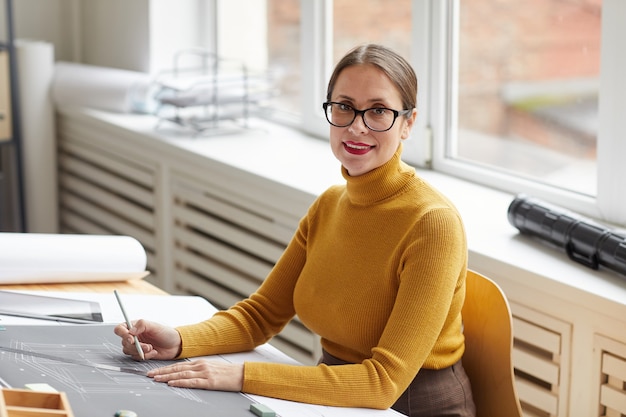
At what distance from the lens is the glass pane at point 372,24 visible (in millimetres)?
2668

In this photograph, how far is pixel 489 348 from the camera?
63.1 inches

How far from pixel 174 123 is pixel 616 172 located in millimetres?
1646

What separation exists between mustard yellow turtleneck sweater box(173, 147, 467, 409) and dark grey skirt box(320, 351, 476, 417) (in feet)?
0.09

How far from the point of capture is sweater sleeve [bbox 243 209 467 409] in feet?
4.61

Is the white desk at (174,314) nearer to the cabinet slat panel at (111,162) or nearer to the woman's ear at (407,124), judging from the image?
the woman's ear at (407,124)

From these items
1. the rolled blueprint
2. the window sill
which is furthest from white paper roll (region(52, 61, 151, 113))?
the rolled blueprint

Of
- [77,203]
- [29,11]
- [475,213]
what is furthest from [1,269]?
[29,11]

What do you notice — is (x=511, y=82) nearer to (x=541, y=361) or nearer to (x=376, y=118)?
(x=541, y=361)

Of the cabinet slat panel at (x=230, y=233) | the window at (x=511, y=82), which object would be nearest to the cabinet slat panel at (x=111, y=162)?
the cabinet slat panel at (x=230, y=233)

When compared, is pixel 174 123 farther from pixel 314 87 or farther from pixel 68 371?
pixel 68 371

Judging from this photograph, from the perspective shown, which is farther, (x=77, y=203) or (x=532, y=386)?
(x=77, y=203)

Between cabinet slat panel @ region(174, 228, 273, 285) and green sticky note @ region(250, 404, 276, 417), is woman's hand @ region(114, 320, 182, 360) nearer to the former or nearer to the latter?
green sticky note @ region(250, 404, 276, 417)

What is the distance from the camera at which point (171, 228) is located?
3.11 metres

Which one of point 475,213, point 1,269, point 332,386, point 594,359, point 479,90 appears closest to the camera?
point 332,386
